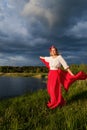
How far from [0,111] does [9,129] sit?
9.76 ft

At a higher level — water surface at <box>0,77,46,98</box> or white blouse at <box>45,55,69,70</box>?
white blouse at <box>45,55,69,70</box>

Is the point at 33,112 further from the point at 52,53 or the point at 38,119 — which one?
the point at 52,53

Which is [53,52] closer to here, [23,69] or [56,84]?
[56,84]

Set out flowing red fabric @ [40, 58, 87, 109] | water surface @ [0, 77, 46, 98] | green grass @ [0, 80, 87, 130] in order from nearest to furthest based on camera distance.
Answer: green grass @ [0, 80, 87, 130], flowing red fabric @ [40, 58, 87, 109], water surface @ [0, 77, 46, 98]

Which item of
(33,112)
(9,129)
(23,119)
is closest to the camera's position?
(9,129)

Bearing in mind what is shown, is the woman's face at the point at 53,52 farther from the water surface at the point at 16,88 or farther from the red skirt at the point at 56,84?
the water surface at the point at 16,88

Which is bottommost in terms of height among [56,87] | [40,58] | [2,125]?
[2,125]

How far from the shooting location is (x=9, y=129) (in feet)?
23.5

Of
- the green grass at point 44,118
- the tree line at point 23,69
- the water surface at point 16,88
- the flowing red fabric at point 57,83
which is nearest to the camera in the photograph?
the green grass at point 44,118

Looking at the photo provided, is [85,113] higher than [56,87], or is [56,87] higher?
[56,87]

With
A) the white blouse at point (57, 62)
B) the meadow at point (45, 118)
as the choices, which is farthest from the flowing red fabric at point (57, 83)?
the meadow at point (45, 118)

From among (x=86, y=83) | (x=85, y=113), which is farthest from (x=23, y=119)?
(x=86, y=83)

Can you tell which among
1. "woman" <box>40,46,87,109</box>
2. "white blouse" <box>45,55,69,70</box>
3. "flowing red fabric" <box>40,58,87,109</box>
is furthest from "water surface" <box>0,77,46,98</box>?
"white blouse" <box>45,55,69,70</box>

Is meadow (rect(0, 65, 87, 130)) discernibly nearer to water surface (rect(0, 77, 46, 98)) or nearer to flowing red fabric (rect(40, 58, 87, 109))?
flowing red fabric (rect(40, 58, 87, 109))
